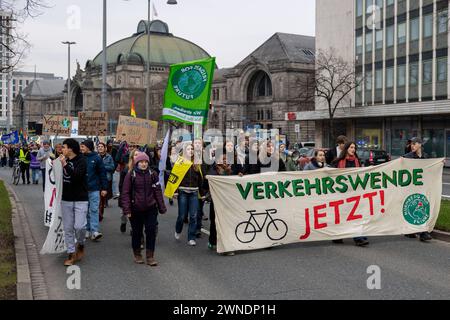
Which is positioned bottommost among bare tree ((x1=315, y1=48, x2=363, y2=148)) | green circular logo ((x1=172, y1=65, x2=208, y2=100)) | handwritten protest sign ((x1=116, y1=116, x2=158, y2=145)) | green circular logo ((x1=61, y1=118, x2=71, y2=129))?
handwritten protest sign ((x1=116, y1=116, x2=158, y2=145))

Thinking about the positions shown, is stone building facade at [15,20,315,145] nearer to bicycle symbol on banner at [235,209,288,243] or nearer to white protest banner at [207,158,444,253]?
white protest banner at [207,158,444,253]

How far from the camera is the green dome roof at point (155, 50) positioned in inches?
5394

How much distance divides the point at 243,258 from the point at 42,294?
3334 millimetres

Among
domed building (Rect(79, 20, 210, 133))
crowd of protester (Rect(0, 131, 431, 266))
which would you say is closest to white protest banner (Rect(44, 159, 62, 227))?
crowd of protester (Rect(0, 131, 431, 266))

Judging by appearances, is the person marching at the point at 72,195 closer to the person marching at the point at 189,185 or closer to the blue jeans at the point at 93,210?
the blue jeans at the point at 93,210

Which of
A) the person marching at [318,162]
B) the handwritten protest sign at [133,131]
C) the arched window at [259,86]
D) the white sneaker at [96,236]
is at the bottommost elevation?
the white sneaker at [96,236]

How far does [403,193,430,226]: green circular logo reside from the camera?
36.2ft

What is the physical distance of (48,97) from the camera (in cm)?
16688

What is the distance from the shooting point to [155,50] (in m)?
140

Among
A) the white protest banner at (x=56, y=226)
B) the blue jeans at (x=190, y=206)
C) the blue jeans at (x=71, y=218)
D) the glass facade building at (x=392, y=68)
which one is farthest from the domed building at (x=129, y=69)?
the blue jeans at (x=71, y=218)

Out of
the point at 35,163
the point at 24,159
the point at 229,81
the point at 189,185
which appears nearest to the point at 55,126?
the point at 35,163

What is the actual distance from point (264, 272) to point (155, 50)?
136m

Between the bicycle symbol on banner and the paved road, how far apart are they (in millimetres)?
258
